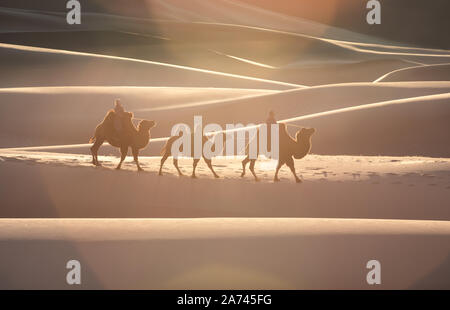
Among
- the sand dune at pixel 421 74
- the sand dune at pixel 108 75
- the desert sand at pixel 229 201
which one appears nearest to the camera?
the desert sand at pixel 229 201

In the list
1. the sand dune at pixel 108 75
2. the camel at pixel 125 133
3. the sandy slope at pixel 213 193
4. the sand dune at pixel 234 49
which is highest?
the sand dune at pixel 234 49

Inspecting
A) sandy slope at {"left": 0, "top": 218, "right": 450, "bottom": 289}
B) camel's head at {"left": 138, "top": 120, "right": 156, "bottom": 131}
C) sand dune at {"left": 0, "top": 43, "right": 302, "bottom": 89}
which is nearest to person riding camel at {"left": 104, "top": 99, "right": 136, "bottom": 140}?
camel's head at {"left": 138, "top": 120, "right": 156, "bottom": 131}

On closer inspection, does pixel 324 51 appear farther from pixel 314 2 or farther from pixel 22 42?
pixel 314 2

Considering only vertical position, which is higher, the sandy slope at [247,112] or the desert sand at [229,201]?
the sandy slope at [247,112]

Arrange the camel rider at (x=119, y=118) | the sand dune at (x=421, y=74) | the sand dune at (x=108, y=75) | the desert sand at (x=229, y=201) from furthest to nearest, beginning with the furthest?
the sand dune at (x=421, y=74) → the sand dune at (x=108, y=75) → the camel rider at (x=119, y=118) → the desert sand at (x=229, y=201)

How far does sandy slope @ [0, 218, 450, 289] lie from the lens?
5.67 meters

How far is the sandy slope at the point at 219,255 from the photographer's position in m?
5.67

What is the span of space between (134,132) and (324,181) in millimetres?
3437

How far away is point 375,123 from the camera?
18.5 m

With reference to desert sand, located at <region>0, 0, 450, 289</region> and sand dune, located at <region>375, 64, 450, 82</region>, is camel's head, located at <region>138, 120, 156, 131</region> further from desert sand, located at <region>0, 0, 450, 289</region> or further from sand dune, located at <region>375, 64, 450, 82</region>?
sand dune, located at <region>375, 64, 450, 82</region>

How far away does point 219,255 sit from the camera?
6.07 meters

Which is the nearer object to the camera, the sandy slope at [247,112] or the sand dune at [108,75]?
the sandy slope at [247,112]

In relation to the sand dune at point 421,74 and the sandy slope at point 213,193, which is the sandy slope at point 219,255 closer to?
the sandy slope at point 213,193

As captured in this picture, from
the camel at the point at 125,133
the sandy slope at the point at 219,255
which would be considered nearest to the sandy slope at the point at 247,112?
the camel at the point at 125,133
